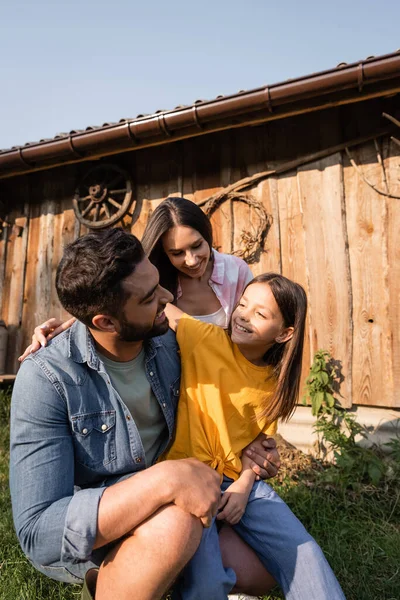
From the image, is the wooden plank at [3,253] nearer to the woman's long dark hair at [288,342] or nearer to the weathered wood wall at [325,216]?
the weathered wood wall at [325,216]

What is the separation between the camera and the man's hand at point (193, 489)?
1.57m

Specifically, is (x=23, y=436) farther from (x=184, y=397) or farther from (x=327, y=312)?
(x=327, y=312)

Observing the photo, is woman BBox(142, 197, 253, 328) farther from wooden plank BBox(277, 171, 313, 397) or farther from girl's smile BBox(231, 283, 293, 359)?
wooden plank BBox(277, 171, 313, 397)

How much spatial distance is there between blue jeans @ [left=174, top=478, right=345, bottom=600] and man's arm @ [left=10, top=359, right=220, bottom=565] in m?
0.30

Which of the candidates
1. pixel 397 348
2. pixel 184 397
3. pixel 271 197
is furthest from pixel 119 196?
pixel 184 397

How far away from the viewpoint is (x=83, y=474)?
6.10ft

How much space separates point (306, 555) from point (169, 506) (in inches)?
26.5

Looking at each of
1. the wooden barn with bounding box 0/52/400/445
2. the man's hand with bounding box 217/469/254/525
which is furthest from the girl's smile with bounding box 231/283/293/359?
the wooden barn with bounding box 0/52/400/445

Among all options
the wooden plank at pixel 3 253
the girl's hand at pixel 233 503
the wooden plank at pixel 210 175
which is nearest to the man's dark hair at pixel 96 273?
the girl's hand at pixel 233 503

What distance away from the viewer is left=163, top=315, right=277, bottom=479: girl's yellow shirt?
6.79 feet

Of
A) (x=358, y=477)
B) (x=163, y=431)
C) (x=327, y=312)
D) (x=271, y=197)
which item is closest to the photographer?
(x=163, y=431)

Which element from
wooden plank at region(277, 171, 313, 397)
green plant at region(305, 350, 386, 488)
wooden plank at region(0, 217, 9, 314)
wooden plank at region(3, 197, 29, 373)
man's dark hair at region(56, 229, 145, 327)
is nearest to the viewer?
man's dark hair at region(56, 229, 145, 327)

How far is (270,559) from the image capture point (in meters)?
1.98

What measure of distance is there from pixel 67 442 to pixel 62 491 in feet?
0.55
